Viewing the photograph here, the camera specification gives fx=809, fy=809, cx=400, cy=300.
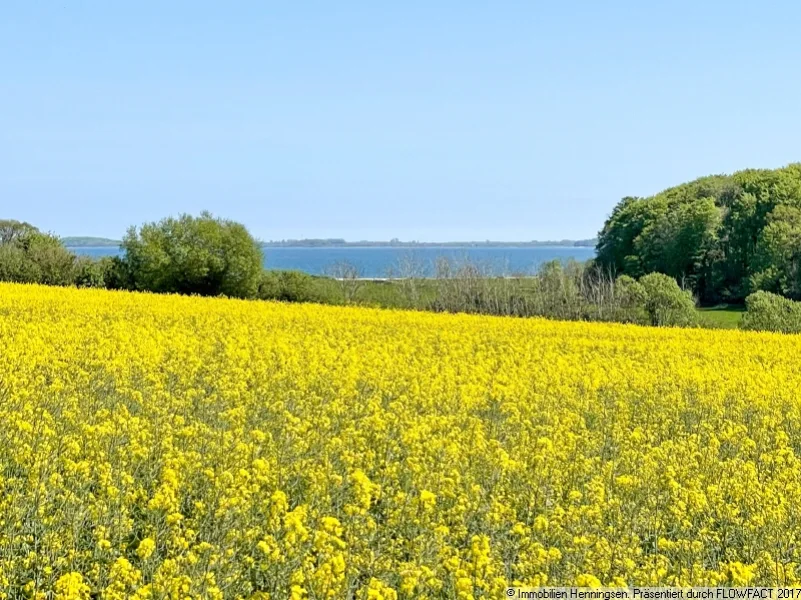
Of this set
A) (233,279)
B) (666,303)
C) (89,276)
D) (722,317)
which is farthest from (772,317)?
(89,276)

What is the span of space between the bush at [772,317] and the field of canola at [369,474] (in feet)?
56.1

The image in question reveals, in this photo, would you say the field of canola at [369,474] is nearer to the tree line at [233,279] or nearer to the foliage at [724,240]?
the tree line at [233,279]

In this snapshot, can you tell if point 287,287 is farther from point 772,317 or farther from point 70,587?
point 70,587

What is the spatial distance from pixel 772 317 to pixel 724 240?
125 ft

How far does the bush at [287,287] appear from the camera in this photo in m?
37.7

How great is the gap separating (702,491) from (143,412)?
5.25 metres

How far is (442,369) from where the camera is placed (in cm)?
1251

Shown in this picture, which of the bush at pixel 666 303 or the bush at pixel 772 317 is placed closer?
the bush at pixel 772 317

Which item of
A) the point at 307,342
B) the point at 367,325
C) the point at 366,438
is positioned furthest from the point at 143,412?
the point at 367,325

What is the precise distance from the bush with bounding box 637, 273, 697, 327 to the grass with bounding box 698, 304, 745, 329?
661 mm

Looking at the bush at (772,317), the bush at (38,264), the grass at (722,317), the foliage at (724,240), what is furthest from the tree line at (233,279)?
the foliage at (724,240)

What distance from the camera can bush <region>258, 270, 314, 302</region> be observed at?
3772cm

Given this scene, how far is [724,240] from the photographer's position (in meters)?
64.4

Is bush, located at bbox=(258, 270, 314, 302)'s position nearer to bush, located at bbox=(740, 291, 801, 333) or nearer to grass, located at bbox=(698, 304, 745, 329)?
grass, located at bbox=(698, 304, 745, 329)
